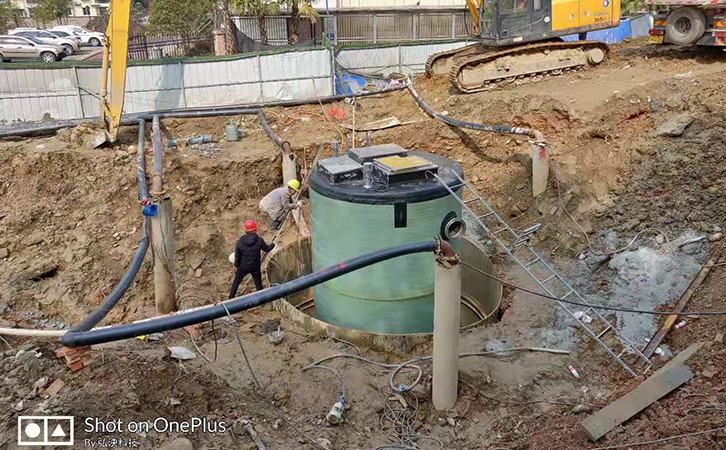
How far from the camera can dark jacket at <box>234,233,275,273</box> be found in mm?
8906

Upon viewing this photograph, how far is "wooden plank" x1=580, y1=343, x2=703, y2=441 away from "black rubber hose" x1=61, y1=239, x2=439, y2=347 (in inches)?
86.1

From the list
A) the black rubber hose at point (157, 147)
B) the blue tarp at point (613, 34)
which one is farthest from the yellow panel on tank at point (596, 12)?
the black rubber hose at point (157, 147)

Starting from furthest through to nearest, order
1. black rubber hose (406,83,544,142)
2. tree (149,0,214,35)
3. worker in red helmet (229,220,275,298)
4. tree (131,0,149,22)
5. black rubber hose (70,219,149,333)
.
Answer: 1. tree (131,0,149,22)
2. tree (149,0,214,35)
3. black rubber hose (406,83,544,142)
4. worker in red helmet (229,220,275,298)
5. black rubber hose (70,219,149,333)

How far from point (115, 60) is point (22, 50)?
20253 mm

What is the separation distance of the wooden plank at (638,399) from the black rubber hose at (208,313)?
2.19 m

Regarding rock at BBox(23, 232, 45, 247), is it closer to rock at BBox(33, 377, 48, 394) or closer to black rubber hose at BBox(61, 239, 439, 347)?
rock at BBox(33, 377, 48, 394)

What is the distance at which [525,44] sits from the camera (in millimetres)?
15352

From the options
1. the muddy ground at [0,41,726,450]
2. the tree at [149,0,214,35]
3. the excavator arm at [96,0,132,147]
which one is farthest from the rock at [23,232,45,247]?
the tree at [149,0,214,35]

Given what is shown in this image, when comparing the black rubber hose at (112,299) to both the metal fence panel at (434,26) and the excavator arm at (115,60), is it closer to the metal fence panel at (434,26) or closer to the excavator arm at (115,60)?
the excavator arm at (115,60)

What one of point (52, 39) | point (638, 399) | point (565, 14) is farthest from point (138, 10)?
point (638, 399)

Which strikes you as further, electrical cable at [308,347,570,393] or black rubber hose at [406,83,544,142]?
black rubber hose at [406,83,544,142]

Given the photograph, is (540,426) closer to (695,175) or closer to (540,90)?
(695,175)

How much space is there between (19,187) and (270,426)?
344 inches

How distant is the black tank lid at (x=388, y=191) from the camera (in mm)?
7816
